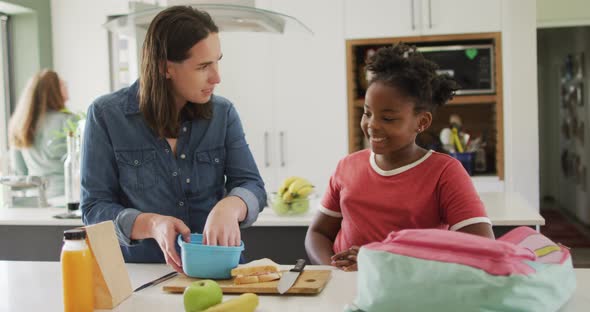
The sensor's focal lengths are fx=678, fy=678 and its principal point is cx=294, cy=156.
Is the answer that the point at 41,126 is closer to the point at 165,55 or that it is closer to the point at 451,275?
the point at 165,55

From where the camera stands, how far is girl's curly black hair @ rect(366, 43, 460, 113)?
1.62 meters

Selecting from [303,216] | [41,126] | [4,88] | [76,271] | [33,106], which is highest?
[4,88]

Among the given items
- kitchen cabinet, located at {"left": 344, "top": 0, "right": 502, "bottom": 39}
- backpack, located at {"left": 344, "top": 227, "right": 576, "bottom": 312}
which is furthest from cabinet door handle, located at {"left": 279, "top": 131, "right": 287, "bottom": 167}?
backpack, located at {"left": 344, "top": 227, "right": 576, "bottom": 312}

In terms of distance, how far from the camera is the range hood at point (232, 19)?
2023 millimetres

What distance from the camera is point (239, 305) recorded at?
3.84 feet


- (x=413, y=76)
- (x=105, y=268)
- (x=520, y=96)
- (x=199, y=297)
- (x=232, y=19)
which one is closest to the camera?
(x=199, y=297)

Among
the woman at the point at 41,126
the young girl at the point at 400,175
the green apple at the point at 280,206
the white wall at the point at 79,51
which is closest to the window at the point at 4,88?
the white wall at the point at 79,51

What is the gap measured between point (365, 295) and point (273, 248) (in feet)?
5.47

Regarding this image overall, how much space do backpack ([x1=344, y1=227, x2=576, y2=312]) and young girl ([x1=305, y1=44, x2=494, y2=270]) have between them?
431 mm

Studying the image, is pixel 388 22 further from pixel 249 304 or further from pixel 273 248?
pixel 249 304

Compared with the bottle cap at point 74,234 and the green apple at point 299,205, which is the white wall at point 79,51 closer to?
the green apple at point 299,205

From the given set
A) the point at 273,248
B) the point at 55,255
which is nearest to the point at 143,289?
the point at 273,248

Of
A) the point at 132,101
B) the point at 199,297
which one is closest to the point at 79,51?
the point at 132,101

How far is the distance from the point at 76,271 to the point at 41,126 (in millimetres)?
3022
